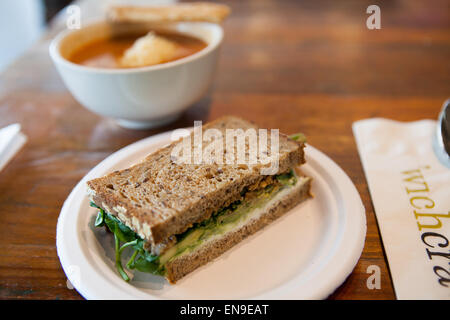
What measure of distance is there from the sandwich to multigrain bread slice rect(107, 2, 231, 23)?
2.80 ft

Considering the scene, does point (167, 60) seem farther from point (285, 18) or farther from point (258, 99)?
point (285, 18)

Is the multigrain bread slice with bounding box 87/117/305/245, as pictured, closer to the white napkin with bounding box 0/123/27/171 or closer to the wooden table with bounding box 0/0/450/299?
the wooden table with bounding box 0/0/450/299

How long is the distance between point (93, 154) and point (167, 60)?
60 cm

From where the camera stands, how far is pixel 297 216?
1.51 m

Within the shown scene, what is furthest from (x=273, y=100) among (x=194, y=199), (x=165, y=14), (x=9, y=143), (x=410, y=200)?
(x=9, y=143)

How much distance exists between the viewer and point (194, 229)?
136 centimetres

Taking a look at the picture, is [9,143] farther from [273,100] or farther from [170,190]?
[273,100]

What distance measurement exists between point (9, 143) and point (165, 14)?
3.55ft

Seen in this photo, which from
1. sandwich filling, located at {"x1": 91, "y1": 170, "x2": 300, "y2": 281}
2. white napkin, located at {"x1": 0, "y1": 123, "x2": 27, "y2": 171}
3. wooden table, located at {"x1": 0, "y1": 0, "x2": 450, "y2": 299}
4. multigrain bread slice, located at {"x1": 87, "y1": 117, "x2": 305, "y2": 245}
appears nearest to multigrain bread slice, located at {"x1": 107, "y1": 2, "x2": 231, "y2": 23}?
wooden table, located at {"x1": 0, "y1": 0, "x2": 450, "y2": 299}

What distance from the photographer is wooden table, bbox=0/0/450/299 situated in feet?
4.50

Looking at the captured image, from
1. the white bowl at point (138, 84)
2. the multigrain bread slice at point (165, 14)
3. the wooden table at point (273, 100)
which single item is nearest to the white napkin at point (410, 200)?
the wooden table at point (273, 100)

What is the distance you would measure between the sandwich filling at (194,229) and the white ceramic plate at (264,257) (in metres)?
0.06
